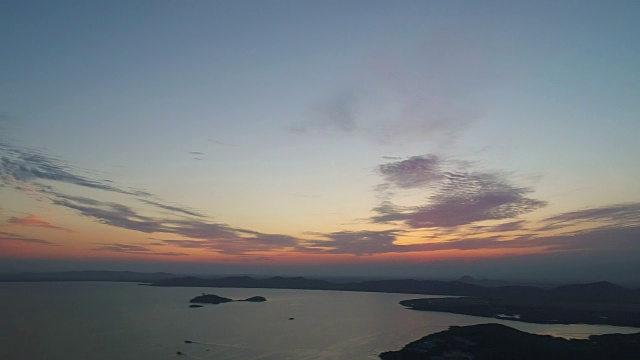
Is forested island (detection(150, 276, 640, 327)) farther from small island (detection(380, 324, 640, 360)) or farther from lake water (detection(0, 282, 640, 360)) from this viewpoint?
small island (detection(380, 324, 640, 360))

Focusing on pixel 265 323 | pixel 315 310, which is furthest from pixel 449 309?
pixel 265 323

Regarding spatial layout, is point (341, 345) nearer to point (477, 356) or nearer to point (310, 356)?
point (310, 356)

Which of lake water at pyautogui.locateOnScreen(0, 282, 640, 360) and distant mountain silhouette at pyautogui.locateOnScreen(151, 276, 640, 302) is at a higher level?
distant mountain silhouette at pyautogui.locateOnScreen(151, 276, 640, 302)

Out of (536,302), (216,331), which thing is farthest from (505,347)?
(536,302)

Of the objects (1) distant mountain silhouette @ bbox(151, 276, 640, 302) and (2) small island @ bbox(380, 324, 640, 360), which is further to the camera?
(1) distant mountain silhouette @ bbox(151, 276, 640, 302)

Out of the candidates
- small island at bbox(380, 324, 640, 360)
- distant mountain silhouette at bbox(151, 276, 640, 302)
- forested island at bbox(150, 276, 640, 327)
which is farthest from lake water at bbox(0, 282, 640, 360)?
distant mountain silhouette at bbox(151, 276, 640, 302)

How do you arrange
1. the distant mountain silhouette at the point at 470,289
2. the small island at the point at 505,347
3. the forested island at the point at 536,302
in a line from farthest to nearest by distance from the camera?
the distant mountain silhouette at the point at 470,289 < the forested island at the point at 536,302 < the small island at the point at 505,347

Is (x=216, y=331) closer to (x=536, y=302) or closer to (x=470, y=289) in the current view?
(x=536, y=302)

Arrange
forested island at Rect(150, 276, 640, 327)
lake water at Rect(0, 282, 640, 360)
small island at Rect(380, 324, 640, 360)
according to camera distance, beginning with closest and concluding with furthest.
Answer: small island at Rect(380, 324, 640, 360) < lake water at Rect(0, 282, 640, 360) < forested island at Rect(150, 276, 640, 327)

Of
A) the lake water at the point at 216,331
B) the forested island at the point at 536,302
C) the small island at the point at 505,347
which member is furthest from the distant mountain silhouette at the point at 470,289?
the small island at the point at 505,347

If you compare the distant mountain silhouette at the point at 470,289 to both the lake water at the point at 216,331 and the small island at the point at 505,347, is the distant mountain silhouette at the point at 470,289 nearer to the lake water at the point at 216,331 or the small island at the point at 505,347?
the lake water at the point at 216,331

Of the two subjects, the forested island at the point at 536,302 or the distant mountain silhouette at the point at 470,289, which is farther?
the distant mountain silhouette at the point at 470,289
